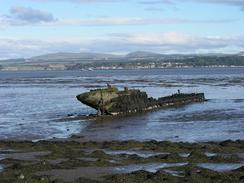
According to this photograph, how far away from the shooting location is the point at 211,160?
936 inches

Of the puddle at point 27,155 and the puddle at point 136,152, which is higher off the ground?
the puddle at point 27,155

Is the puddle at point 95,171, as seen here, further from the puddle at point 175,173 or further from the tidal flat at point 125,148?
the puddle at point 175,173

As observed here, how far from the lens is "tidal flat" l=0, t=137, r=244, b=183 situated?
20.1 metres

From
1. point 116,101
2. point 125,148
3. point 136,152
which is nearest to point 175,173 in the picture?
point 136,152

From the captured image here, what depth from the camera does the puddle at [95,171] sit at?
21.0 meters

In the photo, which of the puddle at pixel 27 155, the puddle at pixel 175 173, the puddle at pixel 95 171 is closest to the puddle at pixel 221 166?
the puddle at pixel 95 171

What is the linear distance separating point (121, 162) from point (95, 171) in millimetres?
2143

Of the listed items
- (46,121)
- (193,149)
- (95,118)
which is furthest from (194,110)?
(193,149)

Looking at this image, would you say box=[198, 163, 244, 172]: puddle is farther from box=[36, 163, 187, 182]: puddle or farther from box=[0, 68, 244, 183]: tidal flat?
box=[36, 163, 187, 182]: puddle

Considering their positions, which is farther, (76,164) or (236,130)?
(236,130)

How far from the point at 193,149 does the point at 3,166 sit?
28.7 ft

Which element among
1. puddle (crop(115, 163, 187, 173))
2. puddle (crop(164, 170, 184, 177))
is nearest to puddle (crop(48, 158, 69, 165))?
puddle (crop(115, 163, 187, 173))

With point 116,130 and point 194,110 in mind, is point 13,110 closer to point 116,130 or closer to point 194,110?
point 194,110

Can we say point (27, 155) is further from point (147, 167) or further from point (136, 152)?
point (147, 167)
